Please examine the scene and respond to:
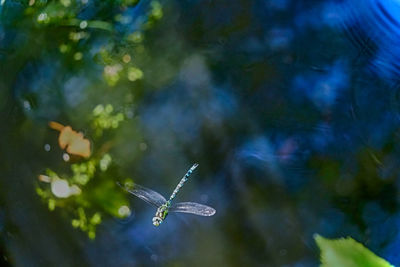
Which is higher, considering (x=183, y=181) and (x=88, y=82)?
(x=88, y=82)

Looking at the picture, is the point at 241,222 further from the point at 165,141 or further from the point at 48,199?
the point at 48,199

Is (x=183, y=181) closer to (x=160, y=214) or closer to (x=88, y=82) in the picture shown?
(x=160, y=214)

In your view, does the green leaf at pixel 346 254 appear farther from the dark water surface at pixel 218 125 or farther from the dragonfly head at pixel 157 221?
the dragonfly head at pixel 157 221

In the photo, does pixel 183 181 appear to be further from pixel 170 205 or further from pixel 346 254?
pixel 346 254

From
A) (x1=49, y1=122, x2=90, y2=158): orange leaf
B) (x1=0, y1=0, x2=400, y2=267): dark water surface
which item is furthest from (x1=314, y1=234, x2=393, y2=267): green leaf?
(x1=49, y1=122, x2=90, y2=158): orange leaf

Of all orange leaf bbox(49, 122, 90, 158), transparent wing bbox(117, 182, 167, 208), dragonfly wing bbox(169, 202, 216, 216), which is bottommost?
dragonfly wing bbox(169, 202, 216, 216)

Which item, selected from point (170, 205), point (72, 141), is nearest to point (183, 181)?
point (170, 205)

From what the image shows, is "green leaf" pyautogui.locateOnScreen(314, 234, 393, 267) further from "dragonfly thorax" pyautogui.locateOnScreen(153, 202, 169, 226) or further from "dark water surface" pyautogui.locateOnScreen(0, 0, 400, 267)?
"dragonfly thorax" pyautogui.locateOnScreen(153, 202, 169, 226)

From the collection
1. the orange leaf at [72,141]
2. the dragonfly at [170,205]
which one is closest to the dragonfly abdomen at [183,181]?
the dragonfly at [170,205]
